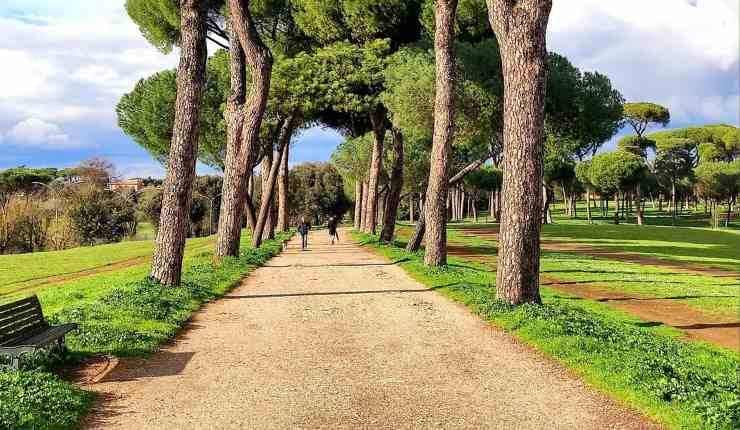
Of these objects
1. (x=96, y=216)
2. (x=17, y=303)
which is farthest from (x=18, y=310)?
(x=96, y=216)

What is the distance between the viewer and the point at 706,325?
525 inches

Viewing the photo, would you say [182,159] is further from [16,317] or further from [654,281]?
[654,281]

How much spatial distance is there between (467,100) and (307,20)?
1145 centimetres

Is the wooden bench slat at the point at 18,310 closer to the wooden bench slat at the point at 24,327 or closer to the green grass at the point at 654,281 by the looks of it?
the wooden bench slat at the point at 24,327

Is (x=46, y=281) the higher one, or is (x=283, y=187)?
(x=283, y=187)

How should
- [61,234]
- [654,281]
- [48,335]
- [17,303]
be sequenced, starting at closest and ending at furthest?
[48,335], [17,303], [654,281], [61,234]

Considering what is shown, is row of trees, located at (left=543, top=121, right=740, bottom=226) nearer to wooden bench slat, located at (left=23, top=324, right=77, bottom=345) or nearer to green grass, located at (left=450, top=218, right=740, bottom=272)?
green grass, located at (left=450, top=218, right=740, bottom=272)

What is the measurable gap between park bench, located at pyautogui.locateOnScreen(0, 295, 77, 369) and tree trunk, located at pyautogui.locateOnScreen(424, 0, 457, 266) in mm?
12523

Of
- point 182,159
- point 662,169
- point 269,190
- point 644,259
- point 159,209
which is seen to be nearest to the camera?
point 182,159

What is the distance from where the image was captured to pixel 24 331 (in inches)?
306

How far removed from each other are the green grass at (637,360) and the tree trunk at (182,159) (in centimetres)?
618

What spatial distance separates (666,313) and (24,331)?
41.8ft

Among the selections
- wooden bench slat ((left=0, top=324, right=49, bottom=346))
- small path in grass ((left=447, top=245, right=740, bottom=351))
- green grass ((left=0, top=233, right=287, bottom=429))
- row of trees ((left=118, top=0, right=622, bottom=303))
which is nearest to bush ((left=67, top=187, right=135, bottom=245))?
row of trees ((left=118, top=0, right=622, bottom=303))

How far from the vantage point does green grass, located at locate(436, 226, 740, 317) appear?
640 inches
